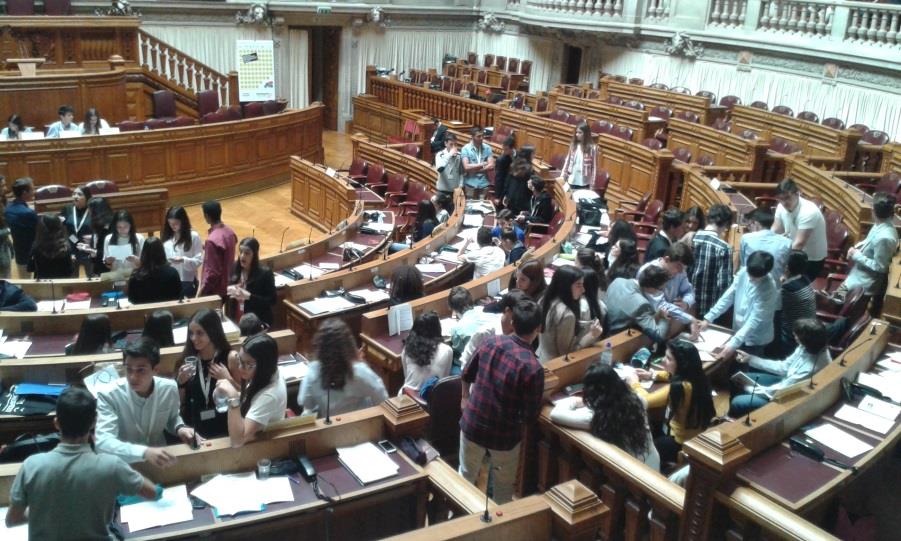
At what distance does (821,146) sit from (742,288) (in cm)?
648

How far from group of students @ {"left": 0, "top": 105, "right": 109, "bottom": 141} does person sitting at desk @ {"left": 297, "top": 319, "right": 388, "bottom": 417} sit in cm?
828

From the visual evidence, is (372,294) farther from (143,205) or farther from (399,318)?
(143,205)

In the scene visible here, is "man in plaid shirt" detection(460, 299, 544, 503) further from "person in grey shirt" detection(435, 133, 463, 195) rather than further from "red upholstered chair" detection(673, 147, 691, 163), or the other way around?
"red upholstered chair" detection(673, 147, 691, 163)

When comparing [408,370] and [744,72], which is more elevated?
[744,72]

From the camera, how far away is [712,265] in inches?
218

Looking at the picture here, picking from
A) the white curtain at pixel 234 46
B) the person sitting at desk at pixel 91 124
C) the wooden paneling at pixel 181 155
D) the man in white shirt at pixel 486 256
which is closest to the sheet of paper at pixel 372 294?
the man in white shirt at pixel 486 256

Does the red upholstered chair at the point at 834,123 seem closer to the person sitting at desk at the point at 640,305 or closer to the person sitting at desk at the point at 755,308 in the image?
the person sitting at desk at the point at 755,308

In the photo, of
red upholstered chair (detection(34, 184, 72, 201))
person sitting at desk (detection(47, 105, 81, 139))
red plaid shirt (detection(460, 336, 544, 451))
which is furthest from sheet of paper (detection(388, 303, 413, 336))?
person sitting at desk (detection(47, 105, 81, 139))

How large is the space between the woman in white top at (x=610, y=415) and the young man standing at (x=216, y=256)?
3.55 meters

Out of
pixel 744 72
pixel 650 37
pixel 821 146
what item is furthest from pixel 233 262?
pixel 650 37

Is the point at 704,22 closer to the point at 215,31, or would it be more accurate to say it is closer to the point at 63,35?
the point at 215,31

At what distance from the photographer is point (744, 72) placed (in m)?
14.2

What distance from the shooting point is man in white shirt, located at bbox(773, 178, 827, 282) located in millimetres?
5867

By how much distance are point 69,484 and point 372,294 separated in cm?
395
